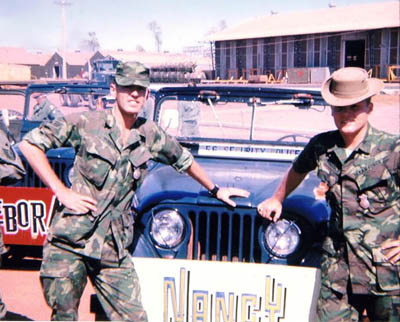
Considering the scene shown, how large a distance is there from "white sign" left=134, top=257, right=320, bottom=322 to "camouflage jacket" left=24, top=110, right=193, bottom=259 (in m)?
0.24

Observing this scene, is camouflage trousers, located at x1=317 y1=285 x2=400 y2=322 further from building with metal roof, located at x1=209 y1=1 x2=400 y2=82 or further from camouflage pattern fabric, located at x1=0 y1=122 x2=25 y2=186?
building with metal roof, located at x1=209 y1=1 x2=400 y2=82

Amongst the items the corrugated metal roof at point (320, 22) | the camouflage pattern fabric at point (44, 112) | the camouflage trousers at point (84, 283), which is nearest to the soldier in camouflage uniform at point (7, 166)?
the camouflage trousers at point (84, 283)

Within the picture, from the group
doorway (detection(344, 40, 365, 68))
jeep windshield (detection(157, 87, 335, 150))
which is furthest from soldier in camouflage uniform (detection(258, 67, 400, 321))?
doorway (detection(344, 40, 365, 68))

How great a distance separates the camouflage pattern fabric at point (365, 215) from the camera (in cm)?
206

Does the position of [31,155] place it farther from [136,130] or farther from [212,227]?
[212,227]

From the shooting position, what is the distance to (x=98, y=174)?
2346 millimetres

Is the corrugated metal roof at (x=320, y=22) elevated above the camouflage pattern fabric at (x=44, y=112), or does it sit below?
above

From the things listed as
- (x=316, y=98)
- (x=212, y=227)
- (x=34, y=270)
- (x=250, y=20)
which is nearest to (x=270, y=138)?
(x=316, y=98)

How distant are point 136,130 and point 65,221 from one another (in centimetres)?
54

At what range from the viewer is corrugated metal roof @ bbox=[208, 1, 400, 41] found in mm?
26114

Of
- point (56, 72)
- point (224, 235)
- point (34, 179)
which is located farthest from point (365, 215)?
point (56, 72)

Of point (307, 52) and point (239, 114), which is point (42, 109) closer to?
point (239, 114)

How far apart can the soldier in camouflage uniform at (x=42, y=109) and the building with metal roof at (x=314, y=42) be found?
70.1ft

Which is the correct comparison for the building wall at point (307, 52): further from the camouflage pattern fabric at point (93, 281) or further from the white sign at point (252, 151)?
the camouflage pattern fabric at point (93, 281)
